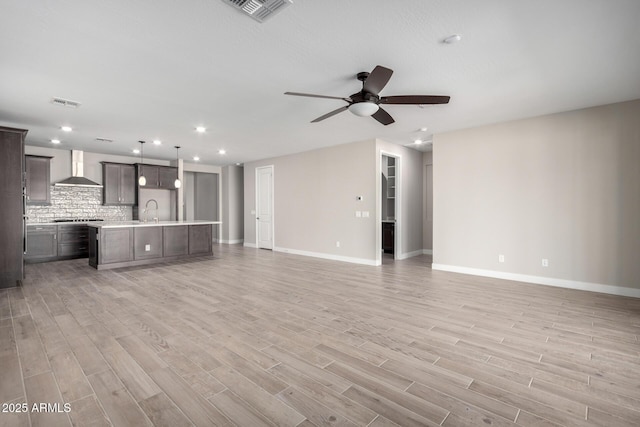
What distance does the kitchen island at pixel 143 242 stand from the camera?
5930 mm

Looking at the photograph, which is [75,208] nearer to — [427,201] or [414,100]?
[414,100]

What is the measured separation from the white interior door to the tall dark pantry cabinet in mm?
5226

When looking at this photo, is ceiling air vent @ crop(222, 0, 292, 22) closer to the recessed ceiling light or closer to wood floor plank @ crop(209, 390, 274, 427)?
the recessed ceiling light

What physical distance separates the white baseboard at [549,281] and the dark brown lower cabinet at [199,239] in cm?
529

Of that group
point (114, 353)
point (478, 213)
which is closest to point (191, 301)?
point (114, 353)

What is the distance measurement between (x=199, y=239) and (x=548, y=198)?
705cm

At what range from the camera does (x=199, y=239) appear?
731cm

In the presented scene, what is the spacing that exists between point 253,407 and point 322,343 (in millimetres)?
956

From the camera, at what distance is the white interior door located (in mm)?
8867

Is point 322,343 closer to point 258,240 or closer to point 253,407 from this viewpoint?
point 253,407

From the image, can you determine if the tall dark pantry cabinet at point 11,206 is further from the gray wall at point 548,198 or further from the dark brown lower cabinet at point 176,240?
the gray wall at point 548,198

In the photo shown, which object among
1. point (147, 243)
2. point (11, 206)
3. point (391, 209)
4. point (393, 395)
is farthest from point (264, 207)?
point (393, 395)

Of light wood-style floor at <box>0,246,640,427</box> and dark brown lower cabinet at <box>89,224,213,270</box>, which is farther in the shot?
dark brown lower cabinet at <box>89,224,213,270</box>

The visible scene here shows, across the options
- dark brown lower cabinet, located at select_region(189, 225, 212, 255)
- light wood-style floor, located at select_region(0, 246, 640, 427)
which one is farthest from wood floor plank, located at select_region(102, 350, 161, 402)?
dark brown lower cabinet, located at select_region(189, 225, 212, 255)
